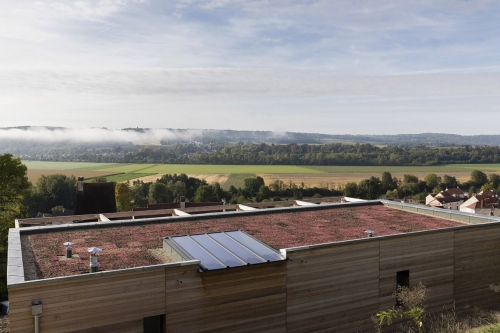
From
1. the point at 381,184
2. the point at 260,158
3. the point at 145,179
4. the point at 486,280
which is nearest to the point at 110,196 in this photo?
the point at 486,280

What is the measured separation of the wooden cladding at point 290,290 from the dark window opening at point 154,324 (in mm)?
196

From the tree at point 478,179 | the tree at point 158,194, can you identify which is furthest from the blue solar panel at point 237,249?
the tree at point 478,179

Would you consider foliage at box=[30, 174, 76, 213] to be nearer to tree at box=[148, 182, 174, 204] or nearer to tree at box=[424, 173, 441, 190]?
tree at box=[148, 182, 174, 204]

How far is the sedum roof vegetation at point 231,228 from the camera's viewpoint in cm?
1018

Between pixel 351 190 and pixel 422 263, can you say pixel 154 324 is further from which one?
pixel 351 190

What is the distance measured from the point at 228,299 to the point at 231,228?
408 centimetres

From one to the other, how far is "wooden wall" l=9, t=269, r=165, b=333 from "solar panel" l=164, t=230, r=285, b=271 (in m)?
1.33

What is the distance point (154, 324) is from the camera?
9.65m

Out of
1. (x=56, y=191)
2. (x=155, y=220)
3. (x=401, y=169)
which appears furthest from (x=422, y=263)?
(x=401, y=169)

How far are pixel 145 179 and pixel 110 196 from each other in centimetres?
4022

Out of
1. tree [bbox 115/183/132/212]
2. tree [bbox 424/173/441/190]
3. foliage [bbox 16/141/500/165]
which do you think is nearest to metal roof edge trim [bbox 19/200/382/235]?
tree [bbox 115/183/132/212]

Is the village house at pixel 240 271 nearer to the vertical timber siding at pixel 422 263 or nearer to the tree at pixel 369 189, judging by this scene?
the vertical timber siding at pixel 422 263

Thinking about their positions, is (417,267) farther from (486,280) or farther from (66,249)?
(66,249)

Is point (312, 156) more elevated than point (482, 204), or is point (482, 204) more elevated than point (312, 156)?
point (312, 156)
